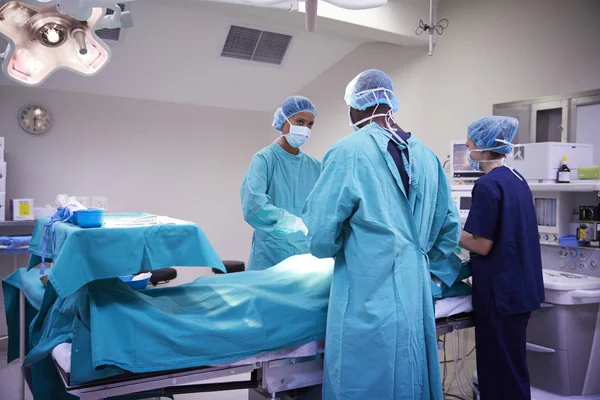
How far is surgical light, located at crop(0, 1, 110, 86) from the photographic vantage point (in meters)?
1.76

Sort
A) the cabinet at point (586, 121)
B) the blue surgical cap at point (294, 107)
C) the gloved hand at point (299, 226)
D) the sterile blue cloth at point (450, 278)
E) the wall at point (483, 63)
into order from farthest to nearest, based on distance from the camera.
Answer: the wall at point (483, 63)
the cabinet at point (586, 121)
the blue surgical cap at point (294, 107)
the gloved hand at point (299, 226)
the sterile blue cloth at point (450, 278)

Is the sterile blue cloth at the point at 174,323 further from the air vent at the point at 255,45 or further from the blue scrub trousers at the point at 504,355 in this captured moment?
the air vent at the point at 255,45

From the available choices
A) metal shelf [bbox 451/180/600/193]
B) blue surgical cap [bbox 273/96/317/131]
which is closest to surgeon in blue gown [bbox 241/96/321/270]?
blue surgical cap [bbox 273/96/317/131]

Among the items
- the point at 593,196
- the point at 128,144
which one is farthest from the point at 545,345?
the point at 128,144

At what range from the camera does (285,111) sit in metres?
3.08

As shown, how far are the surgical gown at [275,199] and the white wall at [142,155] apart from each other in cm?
269

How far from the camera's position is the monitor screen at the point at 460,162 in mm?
3898

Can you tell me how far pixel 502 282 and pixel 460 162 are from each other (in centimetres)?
181

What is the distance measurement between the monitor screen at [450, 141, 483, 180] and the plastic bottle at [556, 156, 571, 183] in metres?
0.84

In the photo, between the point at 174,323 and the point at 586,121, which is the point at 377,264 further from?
the point at 586,121

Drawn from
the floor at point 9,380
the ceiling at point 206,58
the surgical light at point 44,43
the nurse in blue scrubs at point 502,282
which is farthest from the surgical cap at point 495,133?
the floor at point 9,380

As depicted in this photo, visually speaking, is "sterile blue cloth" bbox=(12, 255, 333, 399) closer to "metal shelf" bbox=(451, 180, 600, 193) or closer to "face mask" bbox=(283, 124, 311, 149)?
"face mask" bbox=(283, 124, 311, 149)

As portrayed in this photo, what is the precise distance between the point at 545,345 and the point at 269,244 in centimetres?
160

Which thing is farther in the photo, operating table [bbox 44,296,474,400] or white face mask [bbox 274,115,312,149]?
white face mask [bbox 274,115,312,149]
